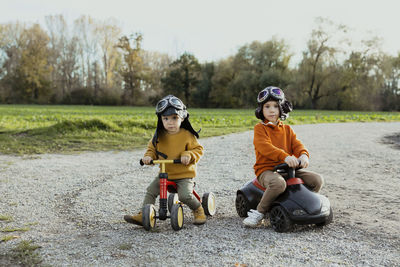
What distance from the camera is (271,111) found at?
430 cm

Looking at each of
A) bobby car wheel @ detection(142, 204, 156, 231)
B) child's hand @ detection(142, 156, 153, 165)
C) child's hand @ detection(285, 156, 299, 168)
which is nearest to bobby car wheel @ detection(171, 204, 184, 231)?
bobby car wheel @ detection(142, 204, 156, 231)

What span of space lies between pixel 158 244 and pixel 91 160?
590cm

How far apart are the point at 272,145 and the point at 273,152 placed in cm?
11

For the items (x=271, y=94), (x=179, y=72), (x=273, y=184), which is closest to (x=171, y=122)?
(x=271, y=94)

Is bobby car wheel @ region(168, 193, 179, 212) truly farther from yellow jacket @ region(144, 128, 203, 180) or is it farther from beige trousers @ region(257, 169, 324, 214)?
beige trousers @ region(257, 169, 324, 214)

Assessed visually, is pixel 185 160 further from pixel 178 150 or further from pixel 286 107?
pixel 286 107

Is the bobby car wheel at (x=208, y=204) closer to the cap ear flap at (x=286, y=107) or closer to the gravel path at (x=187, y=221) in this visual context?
the gravel path at (x=187, y=221)

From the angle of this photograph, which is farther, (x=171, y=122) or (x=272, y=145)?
(x=171, y=122)

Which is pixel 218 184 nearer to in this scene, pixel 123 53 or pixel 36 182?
pixel 36 182

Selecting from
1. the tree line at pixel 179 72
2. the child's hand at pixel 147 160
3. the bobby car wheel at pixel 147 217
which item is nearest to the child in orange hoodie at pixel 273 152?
the bobby car wheel at pixel 147 217

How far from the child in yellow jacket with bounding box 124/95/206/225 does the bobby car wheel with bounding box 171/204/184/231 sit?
0.27 meters

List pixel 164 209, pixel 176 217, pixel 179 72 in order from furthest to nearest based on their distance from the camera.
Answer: pixel 179 72
pixel 164 209
pixel 176 217

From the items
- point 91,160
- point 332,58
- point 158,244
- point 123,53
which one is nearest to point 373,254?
point 158,244

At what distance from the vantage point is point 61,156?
378 inches
